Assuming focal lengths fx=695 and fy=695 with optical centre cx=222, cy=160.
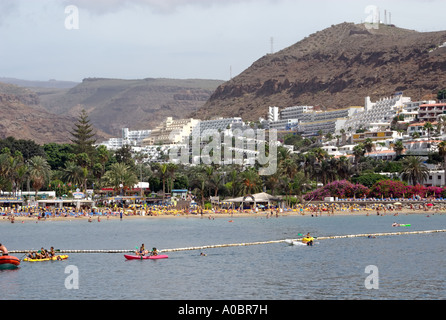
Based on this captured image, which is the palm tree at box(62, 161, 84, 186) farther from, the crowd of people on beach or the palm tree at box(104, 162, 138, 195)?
the crowd of people on beach

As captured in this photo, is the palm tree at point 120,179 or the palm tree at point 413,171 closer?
the palm tree at point 120,179

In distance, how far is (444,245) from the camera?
59875 millimetres

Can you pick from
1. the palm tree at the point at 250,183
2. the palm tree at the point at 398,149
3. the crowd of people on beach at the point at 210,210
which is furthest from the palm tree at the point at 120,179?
the palm tree at the point at 398,149

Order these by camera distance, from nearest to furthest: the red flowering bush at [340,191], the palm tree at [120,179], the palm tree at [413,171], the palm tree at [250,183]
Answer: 1. the palm tree at [250,183]
2. the red flowering bush at [340,191]
3. the palm tree at [120,179]
4. the palm tree at [413,171]

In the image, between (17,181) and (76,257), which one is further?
(17,181)

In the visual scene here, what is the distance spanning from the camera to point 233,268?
4697cm

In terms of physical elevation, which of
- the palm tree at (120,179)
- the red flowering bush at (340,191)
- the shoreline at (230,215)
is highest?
the palm tree at (120,179)

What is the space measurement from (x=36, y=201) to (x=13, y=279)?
211 feet

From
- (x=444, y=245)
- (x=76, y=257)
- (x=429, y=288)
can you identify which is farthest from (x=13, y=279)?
(x=444, y=245)

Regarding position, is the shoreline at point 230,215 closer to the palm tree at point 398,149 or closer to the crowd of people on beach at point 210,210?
the crowd of people on beach at point 210,210

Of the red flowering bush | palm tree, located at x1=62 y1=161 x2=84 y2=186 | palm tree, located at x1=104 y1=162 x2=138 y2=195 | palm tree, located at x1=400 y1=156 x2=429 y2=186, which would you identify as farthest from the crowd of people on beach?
palm tree, located at x1=62 y1=161 x2=84 y2=186

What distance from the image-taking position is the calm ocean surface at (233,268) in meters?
38.3
